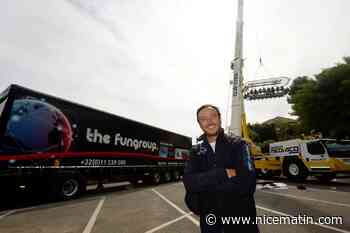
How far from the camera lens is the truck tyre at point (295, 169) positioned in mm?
14016

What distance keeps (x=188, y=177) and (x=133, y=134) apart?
1046cm

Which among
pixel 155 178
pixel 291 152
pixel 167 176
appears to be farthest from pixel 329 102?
pixel 155 178

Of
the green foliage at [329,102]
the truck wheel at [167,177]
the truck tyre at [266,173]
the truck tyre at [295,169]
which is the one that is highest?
the green foliage at [329,102]

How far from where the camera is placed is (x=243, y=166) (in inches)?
68.9

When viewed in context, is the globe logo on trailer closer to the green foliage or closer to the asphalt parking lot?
the asphalt parking lot

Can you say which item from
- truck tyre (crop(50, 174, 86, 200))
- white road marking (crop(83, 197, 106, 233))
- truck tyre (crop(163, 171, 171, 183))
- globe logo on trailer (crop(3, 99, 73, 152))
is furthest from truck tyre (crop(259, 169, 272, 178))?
globe logo on trailer (crop(3, 99, 73, 152))

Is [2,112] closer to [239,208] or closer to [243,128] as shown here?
[239,208]

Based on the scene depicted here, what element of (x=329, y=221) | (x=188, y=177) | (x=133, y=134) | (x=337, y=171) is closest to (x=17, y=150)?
(x=133, y=134)

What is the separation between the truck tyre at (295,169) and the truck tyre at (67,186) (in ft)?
42.5

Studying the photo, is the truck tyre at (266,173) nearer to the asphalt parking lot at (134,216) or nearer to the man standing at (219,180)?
the asphalt parking lot at (134,216)

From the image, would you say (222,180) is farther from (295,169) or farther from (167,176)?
A: (295,169)

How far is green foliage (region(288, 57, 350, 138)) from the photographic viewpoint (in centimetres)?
1758

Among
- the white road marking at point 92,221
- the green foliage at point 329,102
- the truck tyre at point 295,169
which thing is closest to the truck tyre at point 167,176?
the truck tyre at point 295,169

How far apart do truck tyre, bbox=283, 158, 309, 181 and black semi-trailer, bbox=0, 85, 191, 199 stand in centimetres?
1005
